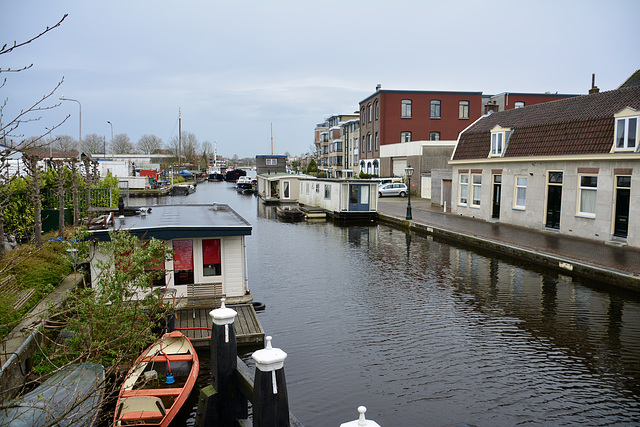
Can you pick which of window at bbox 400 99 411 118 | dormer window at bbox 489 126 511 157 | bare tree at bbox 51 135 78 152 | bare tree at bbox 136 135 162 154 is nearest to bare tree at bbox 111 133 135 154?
bare tree at bbox 136 135 162 154

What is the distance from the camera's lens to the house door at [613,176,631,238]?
2012cm

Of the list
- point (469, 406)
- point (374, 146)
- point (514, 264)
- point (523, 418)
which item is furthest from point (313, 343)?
point (374, 146)

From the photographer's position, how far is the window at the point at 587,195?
71.4 feet

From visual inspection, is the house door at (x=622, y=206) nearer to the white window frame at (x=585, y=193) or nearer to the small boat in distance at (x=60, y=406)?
the white window frame at (x=585, y=193)

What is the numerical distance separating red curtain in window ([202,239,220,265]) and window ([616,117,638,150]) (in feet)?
55.5

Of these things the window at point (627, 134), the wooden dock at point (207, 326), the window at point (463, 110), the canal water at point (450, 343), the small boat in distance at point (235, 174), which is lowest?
the canal water at point (450, 343)

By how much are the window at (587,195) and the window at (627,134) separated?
185 centimetres

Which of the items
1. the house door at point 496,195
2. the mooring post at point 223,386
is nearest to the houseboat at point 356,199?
the house door at point 496,195

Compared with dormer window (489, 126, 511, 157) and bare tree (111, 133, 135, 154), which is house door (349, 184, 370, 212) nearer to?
dormer window (489, 126, 511, 157)

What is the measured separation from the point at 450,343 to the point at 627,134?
13.9m

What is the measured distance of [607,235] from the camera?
20875 mm

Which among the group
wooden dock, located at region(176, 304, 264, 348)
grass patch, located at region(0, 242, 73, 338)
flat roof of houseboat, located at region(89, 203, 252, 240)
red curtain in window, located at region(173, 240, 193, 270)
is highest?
flat roof of houseboat, located at region(89, 203, 252, 240)

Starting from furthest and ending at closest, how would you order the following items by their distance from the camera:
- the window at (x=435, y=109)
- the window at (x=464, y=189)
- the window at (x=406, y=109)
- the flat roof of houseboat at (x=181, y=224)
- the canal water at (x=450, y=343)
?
the window at (x=406, y=109) < the window at (x=435, y=109) < the window at (x=464, y=189) < the flat roof of houseboat at (x=181, y=224) < the canal water at (x=450, y=343)

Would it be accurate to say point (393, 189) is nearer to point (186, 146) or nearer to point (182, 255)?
point (182, 255)
